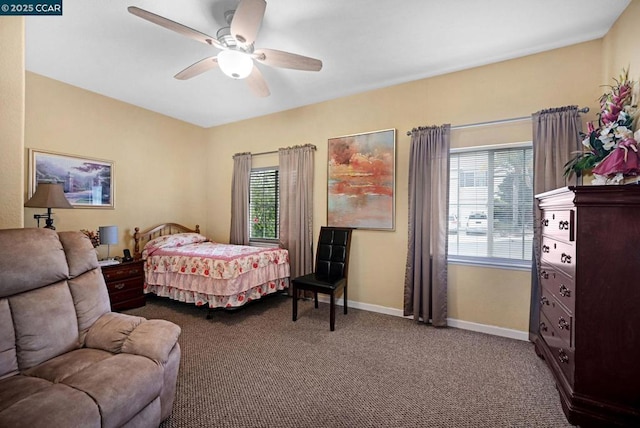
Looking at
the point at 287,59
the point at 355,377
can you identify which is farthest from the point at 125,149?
the point at 355,377

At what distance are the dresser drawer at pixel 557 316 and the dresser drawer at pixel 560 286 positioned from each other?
0.05 meters

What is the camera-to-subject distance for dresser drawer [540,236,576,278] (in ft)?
5.74

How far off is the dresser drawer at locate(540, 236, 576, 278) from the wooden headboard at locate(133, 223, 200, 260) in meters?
4.72

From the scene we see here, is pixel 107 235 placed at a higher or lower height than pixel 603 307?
higher

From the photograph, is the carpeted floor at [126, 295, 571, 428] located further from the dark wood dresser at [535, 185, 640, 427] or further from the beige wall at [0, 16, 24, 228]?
the beige wall at [0, 16, 24, 228]

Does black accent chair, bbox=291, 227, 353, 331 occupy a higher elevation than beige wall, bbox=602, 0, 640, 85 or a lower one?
lower

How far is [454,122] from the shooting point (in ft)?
10.3

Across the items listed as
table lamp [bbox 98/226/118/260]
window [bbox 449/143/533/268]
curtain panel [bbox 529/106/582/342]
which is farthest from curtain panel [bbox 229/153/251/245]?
curtain panel [bbox 529/106/582/342]

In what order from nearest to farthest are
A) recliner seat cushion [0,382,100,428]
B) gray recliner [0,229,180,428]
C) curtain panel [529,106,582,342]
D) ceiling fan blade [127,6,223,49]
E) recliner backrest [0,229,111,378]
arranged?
recliner seat cushion [0,382,100,428], gray recliner [0,229,180,428], recliner backrest [0,229,111,378], ceiling fan blade [127,6,223,49], curtain panel [529,106,582,342]

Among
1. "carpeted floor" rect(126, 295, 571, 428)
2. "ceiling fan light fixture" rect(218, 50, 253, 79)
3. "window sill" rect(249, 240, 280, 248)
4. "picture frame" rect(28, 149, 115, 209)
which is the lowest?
"carpeted floor" rect(126, 295, 571, 428)

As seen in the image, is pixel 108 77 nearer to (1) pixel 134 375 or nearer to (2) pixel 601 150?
(1) pixel 134 375

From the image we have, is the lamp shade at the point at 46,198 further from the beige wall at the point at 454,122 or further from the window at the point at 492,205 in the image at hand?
the window at the point at 492,205

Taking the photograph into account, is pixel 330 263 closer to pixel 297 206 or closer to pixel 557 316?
pixel 297 206

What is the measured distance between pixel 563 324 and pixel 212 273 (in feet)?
10.4
